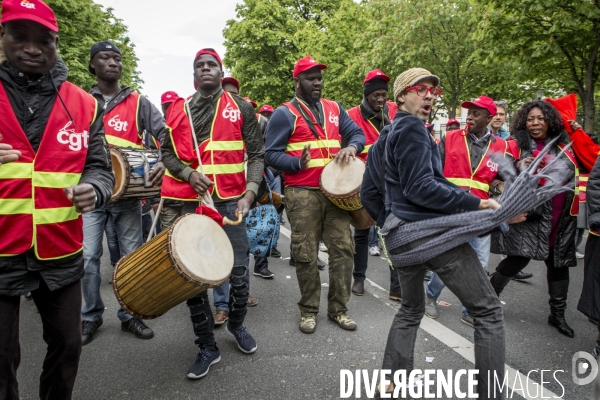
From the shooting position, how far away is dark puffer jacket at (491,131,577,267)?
3.89 metres

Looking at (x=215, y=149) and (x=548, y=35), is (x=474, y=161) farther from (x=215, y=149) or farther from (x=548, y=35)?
(x=548, y=35)

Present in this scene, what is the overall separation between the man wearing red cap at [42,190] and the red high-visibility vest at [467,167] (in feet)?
10.3

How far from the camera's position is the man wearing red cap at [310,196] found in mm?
3916

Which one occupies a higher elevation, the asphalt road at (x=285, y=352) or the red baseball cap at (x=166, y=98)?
the red baseball cap at (x=166, y=98)

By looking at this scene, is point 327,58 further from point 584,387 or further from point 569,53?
point 584,387

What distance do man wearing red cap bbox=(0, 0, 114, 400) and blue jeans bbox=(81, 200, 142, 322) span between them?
1.50 m

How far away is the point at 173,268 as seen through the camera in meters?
2.55

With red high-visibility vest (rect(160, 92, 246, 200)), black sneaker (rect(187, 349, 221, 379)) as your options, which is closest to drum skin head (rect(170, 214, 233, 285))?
red high-visibility vest (rect(160, 92, 246, 200))

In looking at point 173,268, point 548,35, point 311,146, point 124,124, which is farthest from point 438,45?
point 173,268

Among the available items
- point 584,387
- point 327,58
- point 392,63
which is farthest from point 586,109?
point 327,58

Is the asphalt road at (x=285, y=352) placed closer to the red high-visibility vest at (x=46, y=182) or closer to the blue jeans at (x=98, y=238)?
the blue jeans at (x=98, y=238)

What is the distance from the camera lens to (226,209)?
139 inches

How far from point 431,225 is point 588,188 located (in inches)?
68.1

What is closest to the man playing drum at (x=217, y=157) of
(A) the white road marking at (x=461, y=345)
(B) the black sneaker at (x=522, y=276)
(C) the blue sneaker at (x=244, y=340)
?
(C) the blue sneaker at (x=244, y=340)
